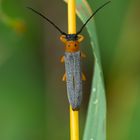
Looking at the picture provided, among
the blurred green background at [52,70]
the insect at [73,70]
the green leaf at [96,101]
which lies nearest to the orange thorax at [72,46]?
the insect at [73,70]

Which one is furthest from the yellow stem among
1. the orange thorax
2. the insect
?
the orange thorax

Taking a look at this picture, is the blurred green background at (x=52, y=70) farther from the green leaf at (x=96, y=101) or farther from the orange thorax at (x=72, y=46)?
the green leaf at (x=96, y=101)

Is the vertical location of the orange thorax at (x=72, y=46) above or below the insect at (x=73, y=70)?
above

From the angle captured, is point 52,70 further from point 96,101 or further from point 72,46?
point 96,101

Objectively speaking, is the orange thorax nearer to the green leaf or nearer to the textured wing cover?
the textured wing cover

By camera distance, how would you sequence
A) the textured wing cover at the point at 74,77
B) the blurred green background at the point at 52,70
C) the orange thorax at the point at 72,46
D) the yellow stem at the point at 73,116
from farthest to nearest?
the blurred green background at the point at 52,70, the orange thorax at the point at 72,46, the textured wing cover at the point at 74,77, the yellow stem at the point at 73,116

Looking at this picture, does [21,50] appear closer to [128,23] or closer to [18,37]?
[18,37]

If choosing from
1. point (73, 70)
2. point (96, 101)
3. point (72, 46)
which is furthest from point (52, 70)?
point (96, 101)
